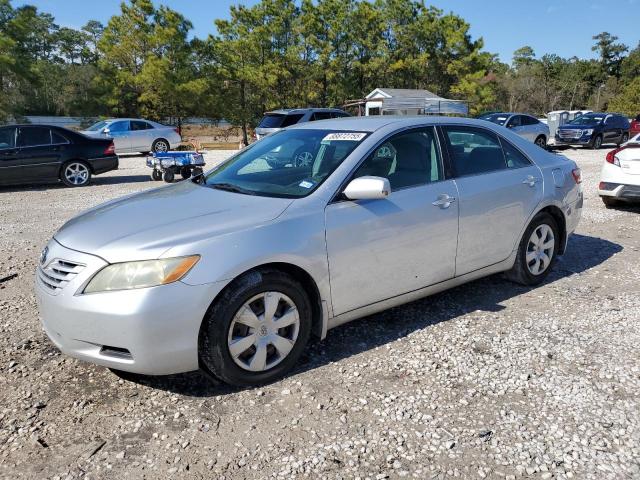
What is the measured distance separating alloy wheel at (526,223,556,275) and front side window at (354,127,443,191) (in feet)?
4.45

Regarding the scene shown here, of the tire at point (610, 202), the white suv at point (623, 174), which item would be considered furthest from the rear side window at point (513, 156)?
the tire at point (610, 202)

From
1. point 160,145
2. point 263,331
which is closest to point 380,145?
point 263,331

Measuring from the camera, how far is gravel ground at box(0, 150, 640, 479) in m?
2.44

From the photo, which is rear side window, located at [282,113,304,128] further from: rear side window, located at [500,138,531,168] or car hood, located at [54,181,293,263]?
car hood, located at [54,181,293,263]

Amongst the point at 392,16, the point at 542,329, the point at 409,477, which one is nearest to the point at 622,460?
the point at 409,477

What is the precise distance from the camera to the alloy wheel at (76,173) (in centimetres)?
1182

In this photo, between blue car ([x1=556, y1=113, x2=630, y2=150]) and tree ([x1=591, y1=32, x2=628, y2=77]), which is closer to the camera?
blue car ([x1=556, y1=113, x2=630, y2=150])

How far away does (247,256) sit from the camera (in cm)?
289

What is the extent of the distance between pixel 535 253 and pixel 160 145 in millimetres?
17445

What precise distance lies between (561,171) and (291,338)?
3231mm

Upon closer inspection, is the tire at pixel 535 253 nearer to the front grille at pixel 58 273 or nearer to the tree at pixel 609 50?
the front grille at pixel 58 273

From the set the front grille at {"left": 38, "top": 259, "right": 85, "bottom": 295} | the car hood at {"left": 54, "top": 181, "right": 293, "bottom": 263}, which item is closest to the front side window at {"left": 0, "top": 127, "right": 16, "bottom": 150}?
the car hood at {"left": 54, "top": 181, "right": 293, "bottom": 263}

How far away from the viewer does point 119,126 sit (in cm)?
1897

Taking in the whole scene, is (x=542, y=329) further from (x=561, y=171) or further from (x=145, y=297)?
(x=145, y=297)
